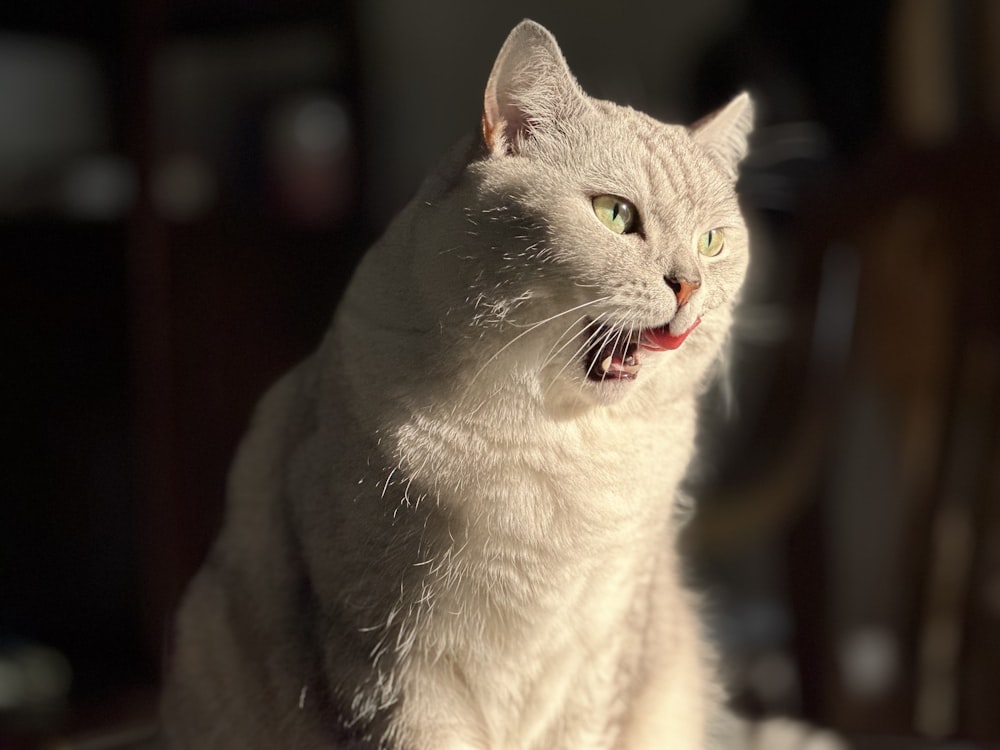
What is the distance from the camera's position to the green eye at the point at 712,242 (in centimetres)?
46

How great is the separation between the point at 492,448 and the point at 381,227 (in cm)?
44

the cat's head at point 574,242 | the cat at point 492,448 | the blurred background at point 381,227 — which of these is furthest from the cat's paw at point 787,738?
the cat's head at point 574,242

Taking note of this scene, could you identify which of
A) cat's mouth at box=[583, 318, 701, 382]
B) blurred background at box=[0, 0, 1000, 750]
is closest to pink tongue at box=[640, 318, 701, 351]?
cat's mouth at box=[583, 318, 701, 382]

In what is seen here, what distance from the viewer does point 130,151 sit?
3.79ft

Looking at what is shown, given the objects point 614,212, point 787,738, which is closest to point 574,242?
point 614,212

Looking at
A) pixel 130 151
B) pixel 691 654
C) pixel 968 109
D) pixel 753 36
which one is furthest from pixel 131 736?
pixel 968 109

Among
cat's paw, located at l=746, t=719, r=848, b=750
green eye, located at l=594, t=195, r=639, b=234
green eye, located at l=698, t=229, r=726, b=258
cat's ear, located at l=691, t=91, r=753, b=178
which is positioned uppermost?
cat's ear, located at l=691, t=91, r=753, b=178

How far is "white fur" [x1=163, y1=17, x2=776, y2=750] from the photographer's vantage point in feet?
1.42

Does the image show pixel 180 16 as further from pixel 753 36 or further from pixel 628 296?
pixel 628 296

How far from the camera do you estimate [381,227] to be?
0.84 meters

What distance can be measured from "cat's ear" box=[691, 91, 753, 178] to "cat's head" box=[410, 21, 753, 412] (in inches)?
1.3

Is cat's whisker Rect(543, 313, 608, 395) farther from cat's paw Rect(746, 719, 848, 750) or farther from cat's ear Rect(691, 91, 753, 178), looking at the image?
cat's paw Rect(746, 719, 848, 750)

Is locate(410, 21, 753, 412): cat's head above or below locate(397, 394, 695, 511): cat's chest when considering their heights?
above

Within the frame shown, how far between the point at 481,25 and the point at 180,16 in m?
0.57
